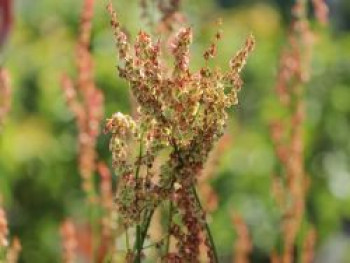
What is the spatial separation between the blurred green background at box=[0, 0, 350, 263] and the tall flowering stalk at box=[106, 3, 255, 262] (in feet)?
8.79

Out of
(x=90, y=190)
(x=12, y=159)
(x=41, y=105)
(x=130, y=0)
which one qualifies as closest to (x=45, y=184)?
(x=12, y=159)

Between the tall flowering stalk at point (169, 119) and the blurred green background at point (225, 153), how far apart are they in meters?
2.68

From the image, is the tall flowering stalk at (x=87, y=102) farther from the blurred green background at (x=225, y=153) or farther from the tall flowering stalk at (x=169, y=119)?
the blurred green background at (x=225, y=153)

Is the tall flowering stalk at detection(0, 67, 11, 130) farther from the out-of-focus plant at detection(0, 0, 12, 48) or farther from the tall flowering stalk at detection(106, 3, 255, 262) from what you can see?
the tall flowering stalk at detection(106, 3, 255, 262)

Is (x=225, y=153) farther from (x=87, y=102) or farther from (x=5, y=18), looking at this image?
(x=87, y=102)

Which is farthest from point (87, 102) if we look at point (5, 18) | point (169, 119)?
point (169, 119)

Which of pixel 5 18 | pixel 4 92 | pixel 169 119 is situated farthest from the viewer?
pixel 5 18

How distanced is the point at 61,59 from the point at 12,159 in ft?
2.39

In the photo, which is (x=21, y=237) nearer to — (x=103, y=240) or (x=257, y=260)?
(x=257, y=260)

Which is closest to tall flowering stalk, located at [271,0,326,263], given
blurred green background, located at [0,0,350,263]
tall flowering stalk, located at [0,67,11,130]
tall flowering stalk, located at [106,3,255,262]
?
tall flowering stalk, located at [0,67,11,130]

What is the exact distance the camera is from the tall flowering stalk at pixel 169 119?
127 cm

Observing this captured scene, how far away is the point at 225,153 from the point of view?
4.40 metres

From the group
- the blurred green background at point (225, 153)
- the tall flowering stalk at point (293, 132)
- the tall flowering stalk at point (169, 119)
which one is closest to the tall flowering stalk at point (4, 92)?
the tall flowering stalk at point (293, 132)

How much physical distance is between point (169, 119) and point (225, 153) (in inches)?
123
